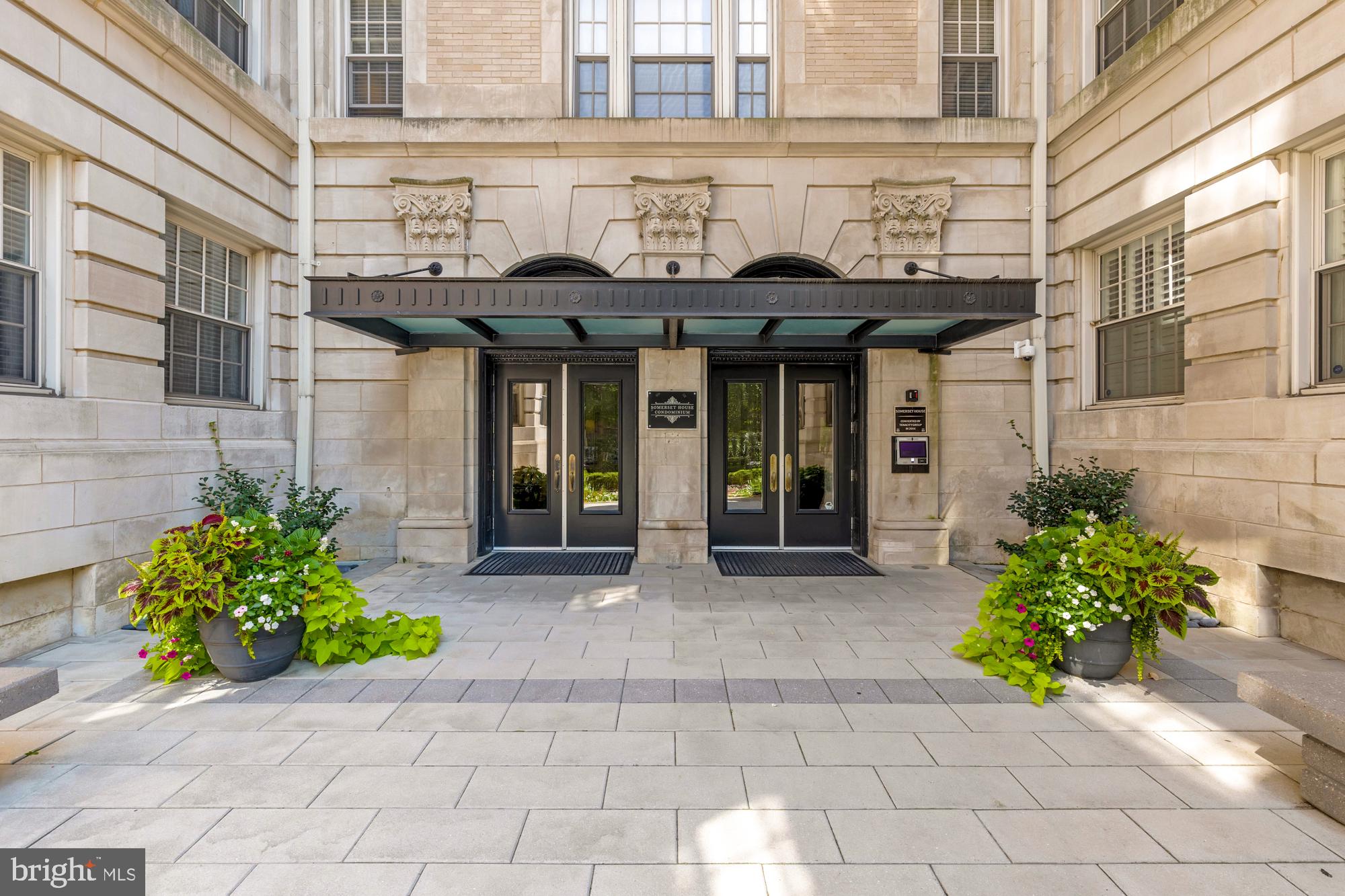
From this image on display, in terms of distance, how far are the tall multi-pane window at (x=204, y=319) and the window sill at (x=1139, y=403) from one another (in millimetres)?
12453

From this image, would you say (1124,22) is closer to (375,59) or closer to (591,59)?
(591,59)

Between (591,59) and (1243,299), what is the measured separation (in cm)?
965

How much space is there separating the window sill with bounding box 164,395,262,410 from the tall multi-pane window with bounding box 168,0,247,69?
459 cm

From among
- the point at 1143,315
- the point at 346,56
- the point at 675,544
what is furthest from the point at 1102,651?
the point at 346,56

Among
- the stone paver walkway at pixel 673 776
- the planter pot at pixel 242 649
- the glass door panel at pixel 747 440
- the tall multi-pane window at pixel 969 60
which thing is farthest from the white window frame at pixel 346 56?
the tall multi-pane window at pixel 969 60

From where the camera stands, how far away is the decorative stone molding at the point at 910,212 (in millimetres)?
9766

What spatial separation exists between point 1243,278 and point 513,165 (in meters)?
9.56

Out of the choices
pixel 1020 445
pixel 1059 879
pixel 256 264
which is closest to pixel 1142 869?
pixel 1059 879

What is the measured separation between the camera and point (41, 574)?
5988mm

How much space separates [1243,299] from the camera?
6.65m

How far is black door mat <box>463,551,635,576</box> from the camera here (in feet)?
30.2

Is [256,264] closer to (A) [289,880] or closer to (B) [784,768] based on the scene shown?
(A) [289,880]

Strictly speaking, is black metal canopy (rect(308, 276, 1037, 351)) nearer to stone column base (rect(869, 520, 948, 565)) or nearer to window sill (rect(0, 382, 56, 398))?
window sill (rect(0, 382, 56, 398))

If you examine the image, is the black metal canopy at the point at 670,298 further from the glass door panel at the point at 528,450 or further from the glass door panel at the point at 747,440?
the glass door panel at the point at 747,440
